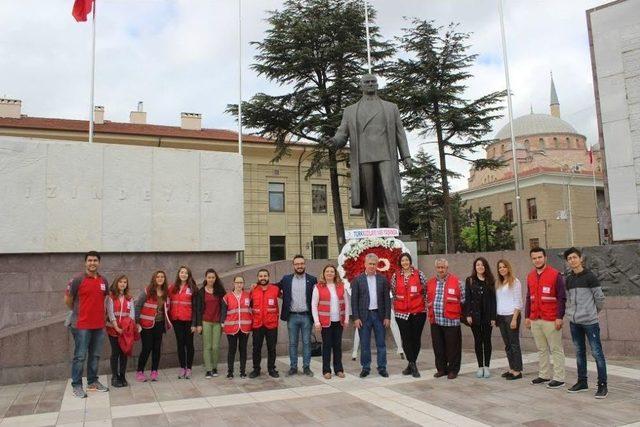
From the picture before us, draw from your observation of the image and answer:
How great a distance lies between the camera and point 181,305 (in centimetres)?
721

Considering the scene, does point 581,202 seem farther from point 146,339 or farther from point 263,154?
point 146,339

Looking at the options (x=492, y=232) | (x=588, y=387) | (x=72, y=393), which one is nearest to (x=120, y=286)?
(x=72, y=393)

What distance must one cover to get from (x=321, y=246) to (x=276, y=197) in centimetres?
467

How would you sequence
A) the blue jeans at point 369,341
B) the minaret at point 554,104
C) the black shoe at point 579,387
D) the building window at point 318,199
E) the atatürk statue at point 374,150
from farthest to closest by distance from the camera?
the minaret at point 554,104 < the building window at point 318,199 < the atatürk statue at point 374,150 < the blue jeans at point 369,341 < the black shoe at point 579,387

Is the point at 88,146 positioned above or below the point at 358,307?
above

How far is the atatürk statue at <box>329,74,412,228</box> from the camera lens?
902 centimetres

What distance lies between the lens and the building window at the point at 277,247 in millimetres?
35469

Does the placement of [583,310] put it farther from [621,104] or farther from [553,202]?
[553,202]

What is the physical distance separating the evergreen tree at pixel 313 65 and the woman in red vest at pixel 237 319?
48.6ft

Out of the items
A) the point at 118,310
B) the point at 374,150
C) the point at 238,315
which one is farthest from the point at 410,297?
the point at 118,310

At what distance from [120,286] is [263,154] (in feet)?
95.1

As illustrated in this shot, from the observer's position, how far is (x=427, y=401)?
5.71m

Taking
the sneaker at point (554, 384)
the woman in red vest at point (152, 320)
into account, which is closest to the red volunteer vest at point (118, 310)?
the woman in red vest at point (152, 320)

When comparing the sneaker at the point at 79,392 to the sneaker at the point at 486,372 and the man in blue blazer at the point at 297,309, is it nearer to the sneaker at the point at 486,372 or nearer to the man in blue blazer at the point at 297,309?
the man in blue blazer at the point at 297,309
